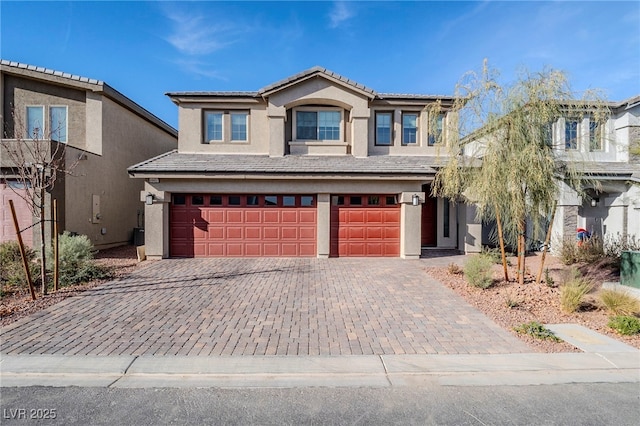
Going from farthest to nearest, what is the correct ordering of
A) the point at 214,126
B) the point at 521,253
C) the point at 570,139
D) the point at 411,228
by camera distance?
the point at 214,126 → the point at 411,228 → the point at 521,253 → the point at 570,139

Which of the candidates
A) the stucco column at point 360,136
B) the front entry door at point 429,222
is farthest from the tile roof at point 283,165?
the front entry door at point 429,222

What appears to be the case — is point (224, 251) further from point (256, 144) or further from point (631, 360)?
point (631, 360)

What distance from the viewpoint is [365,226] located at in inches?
523

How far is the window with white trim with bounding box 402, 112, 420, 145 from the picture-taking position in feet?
51.0

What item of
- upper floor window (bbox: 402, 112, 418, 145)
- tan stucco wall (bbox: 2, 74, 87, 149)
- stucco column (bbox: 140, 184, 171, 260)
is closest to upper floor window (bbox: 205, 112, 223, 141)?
stucco column (bbox: 140, 184, 171, 260)

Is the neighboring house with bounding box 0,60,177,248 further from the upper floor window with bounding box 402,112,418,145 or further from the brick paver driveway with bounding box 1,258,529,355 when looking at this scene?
the upper floor window with bounding box 402,112,418,145

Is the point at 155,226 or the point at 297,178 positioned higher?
the point at 297,178

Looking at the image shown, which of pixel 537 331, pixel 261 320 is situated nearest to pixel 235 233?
pixel 261 320

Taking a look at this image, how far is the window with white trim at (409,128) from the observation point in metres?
15.5

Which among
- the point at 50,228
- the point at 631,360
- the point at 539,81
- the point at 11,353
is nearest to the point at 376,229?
the point at 539,81

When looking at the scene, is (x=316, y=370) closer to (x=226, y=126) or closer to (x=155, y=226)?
(x=155, y=226)

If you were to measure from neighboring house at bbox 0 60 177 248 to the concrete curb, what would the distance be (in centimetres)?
1016

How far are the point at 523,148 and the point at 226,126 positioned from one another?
12139mm

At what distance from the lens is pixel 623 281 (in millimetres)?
8766
